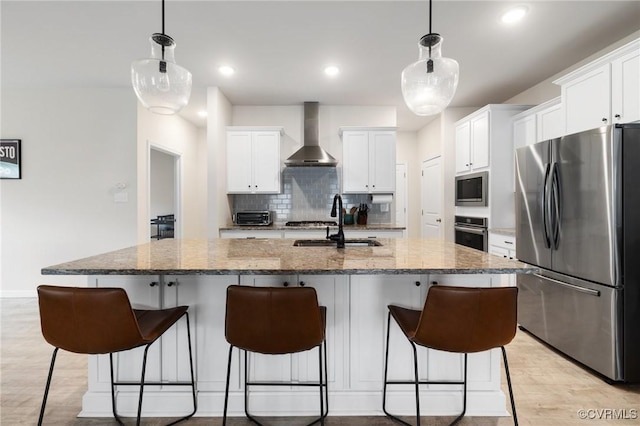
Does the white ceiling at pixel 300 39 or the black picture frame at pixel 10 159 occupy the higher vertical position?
the white ceiling at pixel 300 39

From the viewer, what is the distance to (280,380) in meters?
1.88

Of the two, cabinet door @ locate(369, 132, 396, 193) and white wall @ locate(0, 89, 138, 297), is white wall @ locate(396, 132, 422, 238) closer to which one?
cabinet door @ locate(369, 132, 396, 193)

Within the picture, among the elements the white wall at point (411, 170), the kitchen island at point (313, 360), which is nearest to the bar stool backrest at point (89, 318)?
the kitchen island at point (313, 360)

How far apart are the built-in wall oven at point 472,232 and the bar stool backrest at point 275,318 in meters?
3.24

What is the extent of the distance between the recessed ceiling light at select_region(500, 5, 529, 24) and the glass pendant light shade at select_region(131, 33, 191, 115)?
243 cm

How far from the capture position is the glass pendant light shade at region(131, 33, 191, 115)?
5.63ft

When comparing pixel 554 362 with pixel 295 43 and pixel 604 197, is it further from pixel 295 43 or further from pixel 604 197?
pixel 295 43

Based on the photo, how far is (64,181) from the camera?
165 inches

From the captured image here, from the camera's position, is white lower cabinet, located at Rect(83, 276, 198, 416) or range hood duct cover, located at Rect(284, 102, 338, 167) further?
range hood duct cover, located at Rect(284, 102, 338, 167)

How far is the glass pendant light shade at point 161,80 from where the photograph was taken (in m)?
1.72

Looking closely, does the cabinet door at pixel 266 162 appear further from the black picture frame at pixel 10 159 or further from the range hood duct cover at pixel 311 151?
the black picture frame at pixel 10 159

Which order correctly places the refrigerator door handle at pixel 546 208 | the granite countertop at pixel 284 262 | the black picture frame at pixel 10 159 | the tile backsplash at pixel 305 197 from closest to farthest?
the granite countertop at pixel 284 262
the refrigerator door handle at pixel 546 208
the black picture frame at pixel 10 159
the tile backsplash at pixel 305 197

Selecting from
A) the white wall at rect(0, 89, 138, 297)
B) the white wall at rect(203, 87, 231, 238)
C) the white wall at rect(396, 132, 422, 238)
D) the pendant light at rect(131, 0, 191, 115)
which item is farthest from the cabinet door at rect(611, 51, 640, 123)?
the white wall at rect(0, 89, 138, 297)

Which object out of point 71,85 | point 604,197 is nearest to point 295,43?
point 604,197
